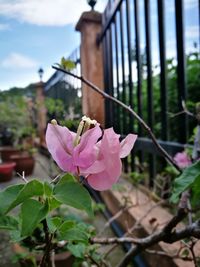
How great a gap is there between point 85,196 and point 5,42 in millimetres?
323

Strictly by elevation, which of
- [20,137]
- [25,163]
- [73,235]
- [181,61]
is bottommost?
[25,163]

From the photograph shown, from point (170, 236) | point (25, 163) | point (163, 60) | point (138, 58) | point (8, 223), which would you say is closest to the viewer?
point (8, 223)

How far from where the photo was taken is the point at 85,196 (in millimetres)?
310

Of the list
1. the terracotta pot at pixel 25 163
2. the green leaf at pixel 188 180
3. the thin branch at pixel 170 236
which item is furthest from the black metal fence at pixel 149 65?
the terracotta pot at pixel 25 163

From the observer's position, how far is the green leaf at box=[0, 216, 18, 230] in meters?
0.41

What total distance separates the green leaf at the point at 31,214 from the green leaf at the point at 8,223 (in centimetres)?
12

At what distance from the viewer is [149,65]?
1.89 meters

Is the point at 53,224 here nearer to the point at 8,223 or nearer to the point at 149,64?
the point at 8,223

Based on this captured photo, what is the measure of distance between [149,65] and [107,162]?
1626 mm

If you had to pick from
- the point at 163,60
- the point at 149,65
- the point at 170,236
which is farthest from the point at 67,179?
the point at 149,65

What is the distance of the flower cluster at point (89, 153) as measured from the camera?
34 centimetres

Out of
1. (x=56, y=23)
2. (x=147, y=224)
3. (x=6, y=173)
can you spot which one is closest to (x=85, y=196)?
(x=56, y=23)

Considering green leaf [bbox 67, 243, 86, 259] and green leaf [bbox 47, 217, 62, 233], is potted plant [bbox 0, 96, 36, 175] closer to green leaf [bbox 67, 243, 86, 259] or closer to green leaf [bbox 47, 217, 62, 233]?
green leaf [bbox 67, 243, 86, 259]

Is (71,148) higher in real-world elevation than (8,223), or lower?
higher
